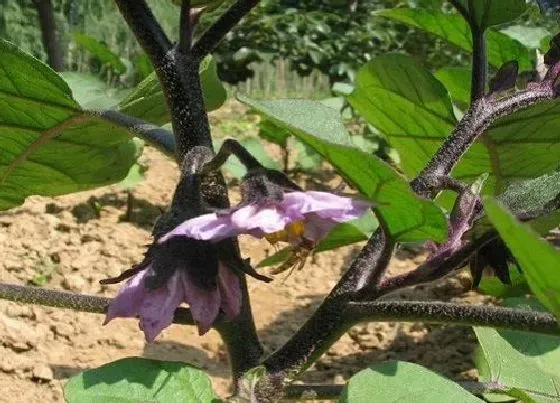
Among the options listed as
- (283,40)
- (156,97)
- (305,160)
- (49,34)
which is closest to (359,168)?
(156,97)

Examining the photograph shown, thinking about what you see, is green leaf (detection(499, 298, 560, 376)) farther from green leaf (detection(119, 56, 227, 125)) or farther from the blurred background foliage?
the blurred background foliage

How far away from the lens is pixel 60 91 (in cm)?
74

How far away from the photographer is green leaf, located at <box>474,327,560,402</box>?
0.76m

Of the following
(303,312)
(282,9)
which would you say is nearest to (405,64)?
(303,312)

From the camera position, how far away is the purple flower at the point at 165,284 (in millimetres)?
513

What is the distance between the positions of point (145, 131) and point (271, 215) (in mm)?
268

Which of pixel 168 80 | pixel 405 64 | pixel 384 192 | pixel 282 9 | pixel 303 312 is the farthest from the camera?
pixel 282 9

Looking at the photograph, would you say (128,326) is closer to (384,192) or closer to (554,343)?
(554,343)

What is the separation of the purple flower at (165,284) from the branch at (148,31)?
0.61ft

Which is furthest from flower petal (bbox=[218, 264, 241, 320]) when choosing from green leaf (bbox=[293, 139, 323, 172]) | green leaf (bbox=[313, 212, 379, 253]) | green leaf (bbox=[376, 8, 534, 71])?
green leaf (bbox=[293, 139, 323, 172])

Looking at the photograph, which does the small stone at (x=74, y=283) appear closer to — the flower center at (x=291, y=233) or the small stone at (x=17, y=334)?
the small stone at (x=17, y=334)

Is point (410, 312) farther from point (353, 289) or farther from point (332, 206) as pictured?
point (332, 206)

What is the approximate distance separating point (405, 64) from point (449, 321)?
1.06 feet

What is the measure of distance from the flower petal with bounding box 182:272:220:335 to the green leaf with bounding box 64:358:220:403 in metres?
0.07
